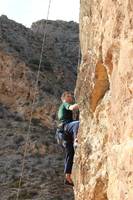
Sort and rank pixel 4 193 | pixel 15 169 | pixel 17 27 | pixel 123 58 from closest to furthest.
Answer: pixel 123 58 → pixel 4 193 → pixel 15 169 → pixel 17 27

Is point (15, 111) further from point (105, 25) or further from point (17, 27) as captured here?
point (105, 25)

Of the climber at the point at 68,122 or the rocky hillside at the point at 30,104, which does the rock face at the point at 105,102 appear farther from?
the rocky hillside at the point at 30,104

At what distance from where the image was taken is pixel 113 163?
816 centimetres

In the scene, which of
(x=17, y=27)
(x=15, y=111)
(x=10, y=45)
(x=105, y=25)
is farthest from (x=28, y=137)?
(x=105, y=25)

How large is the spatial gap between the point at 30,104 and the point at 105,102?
38.8 feet

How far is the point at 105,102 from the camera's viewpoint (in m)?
9.39

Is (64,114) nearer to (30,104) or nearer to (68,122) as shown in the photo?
(68,122)

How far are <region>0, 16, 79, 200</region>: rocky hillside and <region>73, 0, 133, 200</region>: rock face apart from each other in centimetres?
661

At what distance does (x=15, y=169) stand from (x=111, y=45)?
989 centimetres

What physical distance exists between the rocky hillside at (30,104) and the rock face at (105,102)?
6.61 m

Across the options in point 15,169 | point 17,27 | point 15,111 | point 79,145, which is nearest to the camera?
point 79,145

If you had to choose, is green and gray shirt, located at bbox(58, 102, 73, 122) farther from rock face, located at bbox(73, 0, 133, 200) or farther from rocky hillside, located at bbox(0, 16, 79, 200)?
rocky hillside, located at bbox(0, 16, 79, 200)

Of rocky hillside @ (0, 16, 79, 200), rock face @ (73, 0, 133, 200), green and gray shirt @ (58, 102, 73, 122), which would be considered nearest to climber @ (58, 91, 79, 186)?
green and gray shirt @ (58, 102, 73, 122)

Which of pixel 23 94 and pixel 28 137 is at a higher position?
pixel 23 94
